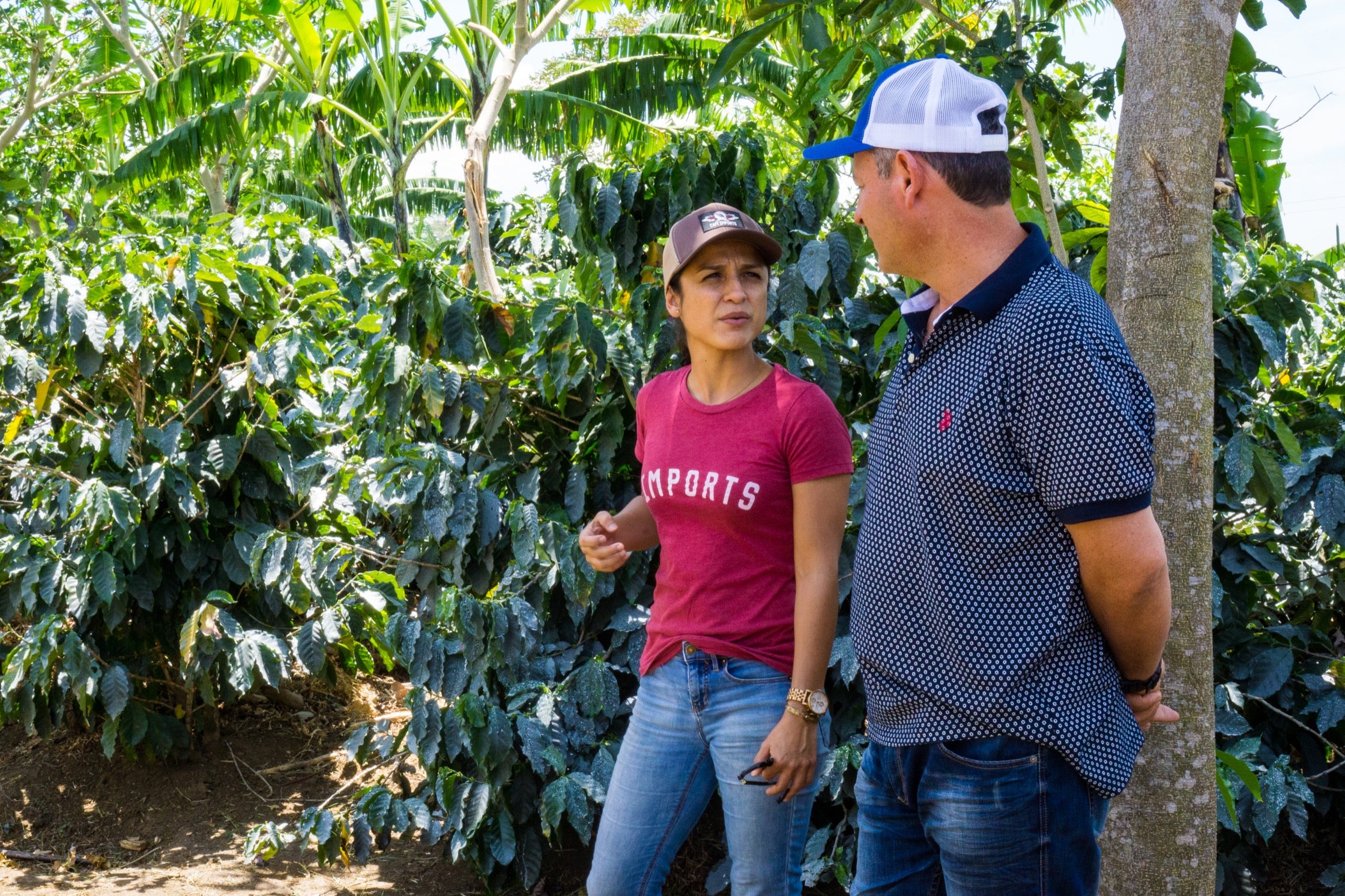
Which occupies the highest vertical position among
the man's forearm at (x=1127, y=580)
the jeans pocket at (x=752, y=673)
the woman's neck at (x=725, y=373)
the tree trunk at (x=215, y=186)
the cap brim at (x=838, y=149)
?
the tree trunk at (x=215, y=186)

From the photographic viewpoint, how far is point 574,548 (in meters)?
3.19

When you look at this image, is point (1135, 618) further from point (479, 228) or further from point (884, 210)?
point (479, 228)

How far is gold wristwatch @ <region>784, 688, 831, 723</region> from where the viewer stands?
209 cm

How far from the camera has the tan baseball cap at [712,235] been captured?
7.54 ft

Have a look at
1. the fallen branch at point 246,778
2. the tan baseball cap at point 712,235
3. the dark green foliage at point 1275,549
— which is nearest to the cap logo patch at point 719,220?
the tan baseball cap at point 712,235

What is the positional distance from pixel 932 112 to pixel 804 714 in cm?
108

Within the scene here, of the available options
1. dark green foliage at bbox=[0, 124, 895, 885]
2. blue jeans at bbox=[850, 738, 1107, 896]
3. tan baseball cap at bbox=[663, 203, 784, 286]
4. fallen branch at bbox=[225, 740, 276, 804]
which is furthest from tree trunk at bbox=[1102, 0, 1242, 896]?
fallen branch at bbox=[225, 740, 276, 804]

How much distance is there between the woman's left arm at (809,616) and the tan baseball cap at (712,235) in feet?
1.70

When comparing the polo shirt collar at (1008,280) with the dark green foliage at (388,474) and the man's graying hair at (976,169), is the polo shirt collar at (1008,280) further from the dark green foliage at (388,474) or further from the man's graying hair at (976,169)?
the dark green foliage at (388,474)

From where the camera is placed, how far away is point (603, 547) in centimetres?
238

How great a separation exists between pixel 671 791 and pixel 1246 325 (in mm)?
2071

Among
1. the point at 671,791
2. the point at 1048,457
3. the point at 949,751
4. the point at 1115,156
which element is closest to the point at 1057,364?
the point at 1048,457

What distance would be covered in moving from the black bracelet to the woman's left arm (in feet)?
1.85

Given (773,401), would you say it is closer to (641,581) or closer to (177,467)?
(641,581)
